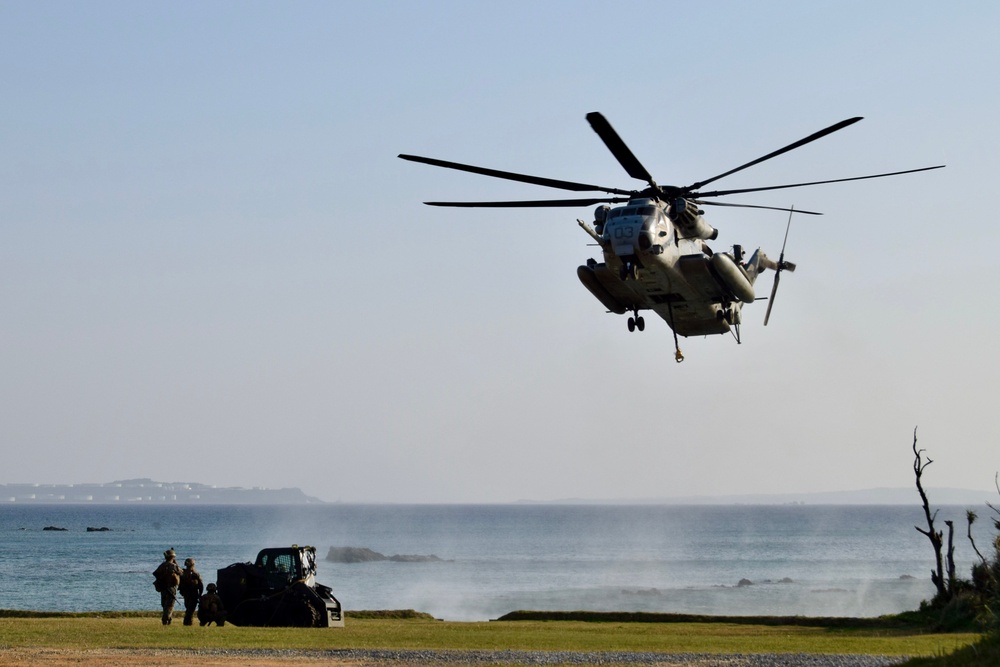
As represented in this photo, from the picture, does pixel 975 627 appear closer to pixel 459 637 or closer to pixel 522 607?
pixel 459 637

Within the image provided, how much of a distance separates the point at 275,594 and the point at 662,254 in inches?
488

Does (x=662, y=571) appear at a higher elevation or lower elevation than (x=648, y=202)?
lower

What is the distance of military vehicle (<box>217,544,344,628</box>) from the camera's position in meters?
27.6

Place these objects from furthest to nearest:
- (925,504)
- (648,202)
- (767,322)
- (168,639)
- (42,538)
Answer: (42,538), (925,504), (767,322), (648,202), (168,639)

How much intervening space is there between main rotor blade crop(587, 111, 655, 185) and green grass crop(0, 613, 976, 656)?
10364mm

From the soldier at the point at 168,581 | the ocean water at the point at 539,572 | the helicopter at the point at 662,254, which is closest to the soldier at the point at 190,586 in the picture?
the soldier at the point at 168,581

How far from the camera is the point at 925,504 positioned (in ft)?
143

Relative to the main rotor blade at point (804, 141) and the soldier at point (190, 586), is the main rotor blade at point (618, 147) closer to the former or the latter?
the main rotor blade at point (804, 141)

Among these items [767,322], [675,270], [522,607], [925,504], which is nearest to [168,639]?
[675,270]

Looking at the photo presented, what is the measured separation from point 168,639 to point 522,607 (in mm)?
47860

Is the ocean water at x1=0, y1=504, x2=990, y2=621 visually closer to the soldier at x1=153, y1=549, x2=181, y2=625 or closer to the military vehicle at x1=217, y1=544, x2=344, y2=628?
the military vehicle at x1=217, y1=544, x2=344, y2=628

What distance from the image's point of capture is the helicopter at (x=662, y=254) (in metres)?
24.8

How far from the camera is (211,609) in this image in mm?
27312

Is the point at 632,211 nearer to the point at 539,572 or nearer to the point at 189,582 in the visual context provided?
the point at 189,582
